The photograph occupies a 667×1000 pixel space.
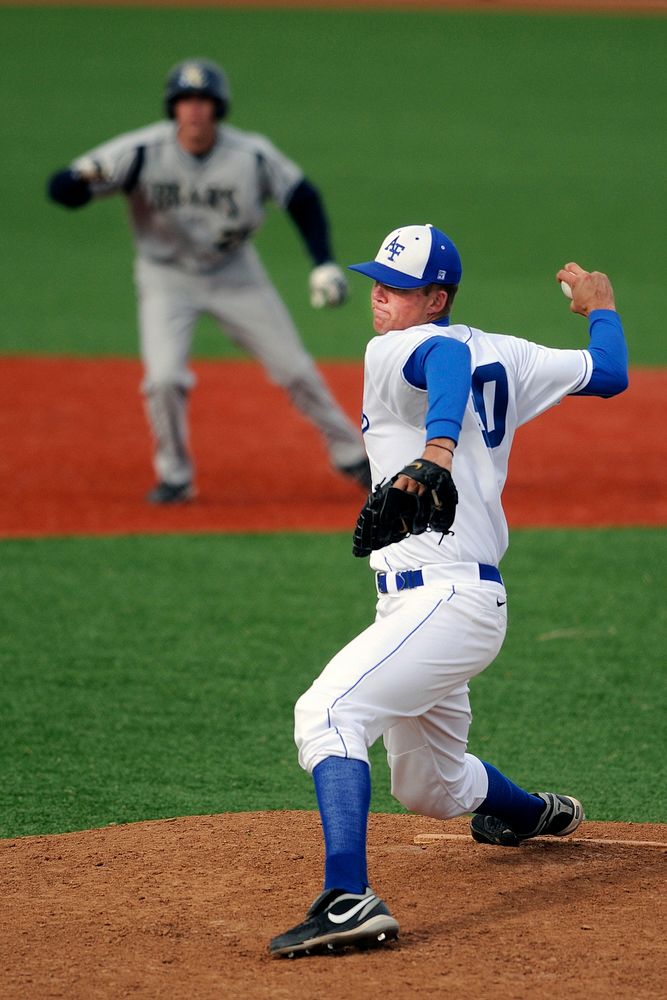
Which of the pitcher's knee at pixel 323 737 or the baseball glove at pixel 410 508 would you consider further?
the pitcher's knee at pixel 323 737

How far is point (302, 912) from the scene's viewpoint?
3945mm

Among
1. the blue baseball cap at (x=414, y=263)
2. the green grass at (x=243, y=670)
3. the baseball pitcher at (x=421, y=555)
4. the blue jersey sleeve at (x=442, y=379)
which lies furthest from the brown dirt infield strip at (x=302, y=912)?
the blue baseball cap at (x=414, y=263)

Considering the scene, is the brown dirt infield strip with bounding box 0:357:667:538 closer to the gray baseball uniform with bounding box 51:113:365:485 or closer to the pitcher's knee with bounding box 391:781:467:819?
the gray baseball uniform with bounding box 51:113:365:485

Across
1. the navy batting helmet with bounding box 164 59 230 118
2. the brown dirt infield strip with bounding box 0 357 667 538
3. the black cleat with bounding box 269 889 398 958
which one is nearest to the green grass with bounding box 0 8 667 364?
the brown dirt infield strip with bounding box 0 357 667 538

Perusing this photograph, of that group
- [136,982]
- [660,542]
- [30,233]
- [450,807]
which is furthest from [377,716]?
[30,233]

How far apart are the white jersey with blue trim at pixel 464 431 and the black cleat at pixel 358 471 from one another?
4.96 m

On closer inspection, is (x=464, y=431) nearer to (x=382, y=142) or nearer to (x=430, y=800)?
(x=430, y=800)

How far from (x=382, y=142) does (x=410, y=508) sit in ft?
68.6

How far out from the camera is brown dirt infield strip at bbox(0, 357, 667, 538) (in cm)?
885

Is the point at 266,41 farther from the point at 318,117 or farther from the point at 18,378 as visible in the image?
the point at 18,378

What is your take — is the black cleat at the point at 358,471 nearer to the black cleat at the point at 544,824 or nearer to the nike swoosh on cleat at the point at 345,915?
the black cleat at the point at 544,824

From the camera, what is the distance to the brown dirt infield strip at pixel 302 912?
3531mm

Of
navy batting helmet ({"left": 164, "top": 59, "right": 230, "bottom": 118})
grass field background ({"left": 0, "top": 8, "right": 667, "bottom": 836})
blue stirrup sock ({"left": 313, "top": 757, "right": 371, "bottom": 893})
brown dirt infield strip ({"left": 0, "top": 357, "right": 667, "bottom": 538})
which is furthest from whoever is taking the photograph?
brown dirt infield strip ({"left": 0, "top": 357, "right": 667, "bottom": 538})

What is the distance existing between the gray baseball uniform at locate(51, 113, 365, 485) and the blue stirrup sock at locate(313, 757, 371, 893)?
5241 mm
